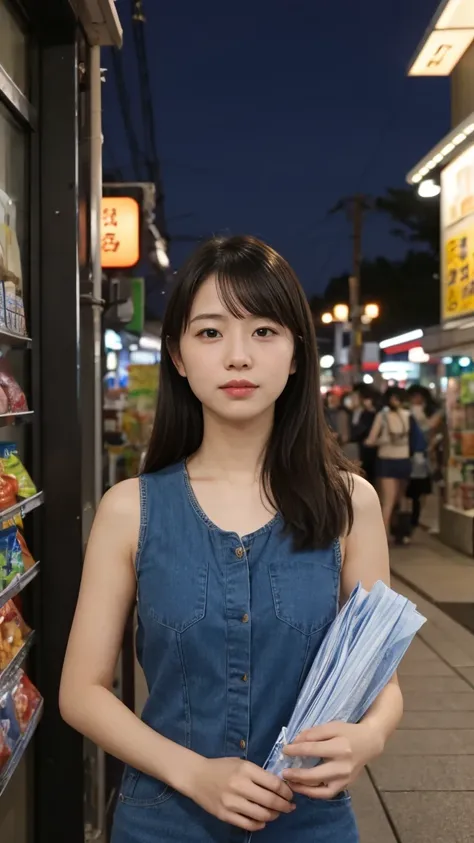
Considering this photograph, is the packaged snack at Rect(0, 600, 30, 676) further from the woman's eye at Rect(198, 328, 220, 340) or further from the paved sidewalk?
the paved sidewalk

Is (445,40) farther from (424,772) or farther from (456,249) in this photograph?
(424,772)

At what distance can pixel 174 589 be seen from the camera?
58.2 inches

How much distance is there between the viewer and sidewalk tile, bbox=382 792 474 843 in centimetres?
350

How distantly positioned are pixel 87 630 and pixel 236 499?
386mm

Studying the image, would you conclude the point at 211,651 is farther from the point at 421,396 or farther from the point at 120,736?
the point at 421,396

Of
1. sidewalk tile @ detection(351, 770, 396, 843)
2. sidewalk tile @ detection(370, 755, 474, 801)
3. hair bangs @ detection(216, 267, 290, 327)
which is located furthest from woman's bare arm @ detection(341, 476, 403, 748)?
sidewalk tile @ detection(370, 755, 474, 801)

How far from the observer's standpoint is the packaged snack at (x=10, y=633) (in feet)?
7.25

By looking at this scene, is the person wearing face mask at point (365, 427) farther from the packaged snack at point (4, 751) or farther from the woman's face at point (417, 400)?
the packaged snack at point (4, 751)

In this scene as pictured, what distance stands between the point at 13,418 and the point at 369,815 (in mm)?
2602

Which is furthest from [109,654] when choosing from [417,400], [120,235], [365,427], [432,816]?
[417,400]

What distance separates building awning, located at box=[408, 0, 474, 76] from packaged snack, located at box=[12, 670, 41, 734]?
7185 mm

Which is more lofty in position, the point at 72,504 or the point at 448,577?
the point at 72,504

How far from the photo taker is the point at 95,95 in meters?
3.06

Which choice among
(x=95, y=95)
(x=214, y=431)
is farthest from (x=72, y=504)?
(x=95, y=95)
